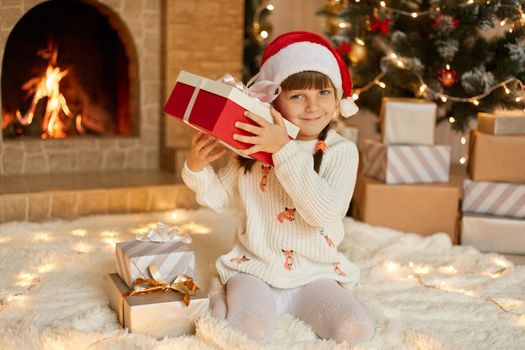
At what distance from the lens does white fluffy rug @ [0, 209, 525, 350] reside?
134 cm

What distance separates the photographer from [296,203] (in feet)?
4.69

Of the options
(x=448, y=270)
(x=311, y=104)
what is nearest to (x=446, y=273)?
(x=448, y=270)

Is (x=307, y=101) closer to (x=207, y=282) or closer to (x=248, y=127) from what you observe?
(x=248, y=127)

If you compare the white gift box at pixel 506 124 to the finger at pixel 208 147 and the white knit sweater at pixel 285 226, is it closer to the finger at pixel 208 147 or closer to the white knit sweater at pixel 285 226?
the white knit sweater at pixel 285 226

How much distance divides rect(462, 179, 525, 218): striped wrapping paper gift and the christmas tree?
0.40 meters

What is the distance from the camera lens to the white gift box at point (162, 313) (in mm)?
1370

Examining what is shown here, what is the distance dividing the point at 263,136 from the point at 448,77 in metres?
1.45

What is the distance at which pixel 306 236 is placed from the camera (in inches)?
61.1

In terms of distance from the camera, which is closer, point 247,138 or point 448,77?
point 247,138

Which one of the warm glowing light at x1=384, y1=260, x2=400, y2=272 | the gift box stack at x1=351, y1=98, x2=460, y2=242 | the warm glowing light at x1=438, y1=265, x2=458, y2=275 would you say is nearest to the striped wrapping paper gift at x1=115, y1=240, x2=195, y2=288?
the warm glowing light at x1=384, y1=260, x2=400, y2=272

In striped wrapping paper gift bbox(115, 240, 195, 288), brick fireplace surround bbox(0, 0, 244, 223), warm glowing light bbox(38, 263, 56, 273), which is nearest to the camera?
striped wrapping paper gift bbox(115, 240, 195, 288)

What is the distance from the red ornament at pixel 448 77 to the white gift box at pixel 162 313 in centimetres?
159

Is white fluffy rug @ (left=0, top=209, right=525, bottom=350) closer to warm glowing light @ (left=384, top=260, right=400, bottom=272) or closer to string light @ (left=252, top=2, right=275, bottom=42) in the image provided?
warm glowing light @ (left=384, top=260, right=400, bottom=272)

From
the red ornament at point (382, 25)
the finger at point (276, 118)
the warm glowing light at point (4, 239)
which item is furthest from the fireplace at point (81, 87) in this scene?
the finger at point (276, 118)
